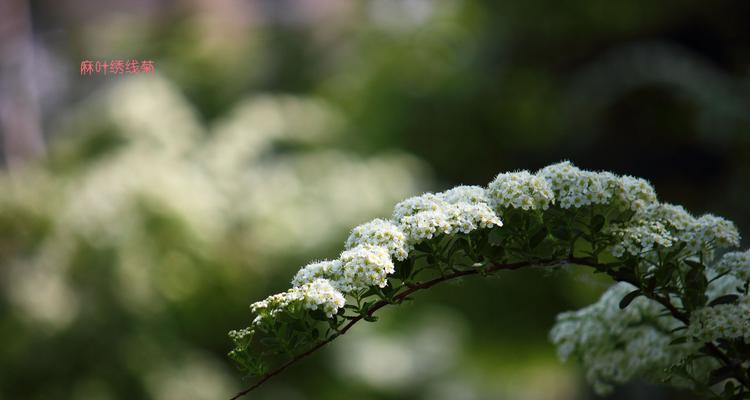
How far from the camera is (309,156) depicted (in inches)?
165

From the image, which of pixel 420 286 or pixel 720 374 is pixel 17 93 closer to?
pixel 420 286

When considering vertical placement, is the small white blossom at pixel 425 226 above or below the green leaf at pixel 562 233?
above

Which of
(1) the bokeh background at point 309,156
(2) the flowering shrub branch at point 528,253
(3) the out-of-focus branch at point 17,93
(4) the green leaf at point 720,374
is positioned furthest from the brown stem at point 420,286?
(3) the out-of-focus branch at point 17,93

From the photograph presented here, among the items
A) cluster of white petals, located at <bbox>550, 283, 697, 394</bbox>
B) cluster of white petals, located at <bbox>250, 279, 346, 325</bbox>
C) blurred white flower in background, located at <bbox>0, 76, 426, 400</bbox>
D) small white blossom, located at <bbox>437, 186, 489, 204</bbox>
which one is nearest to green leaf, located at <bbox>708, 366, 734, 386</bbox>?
cluster of white petals, located at <bbox>550, 283, 697, 394</bbox>

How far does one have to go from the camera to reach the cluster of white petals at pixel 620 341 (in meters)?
1.09

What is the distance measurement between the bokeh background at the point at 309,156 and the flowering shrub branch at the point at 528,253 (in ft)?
7.85

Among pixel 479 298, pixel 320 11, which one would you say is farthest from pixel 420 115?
pixel 320 11

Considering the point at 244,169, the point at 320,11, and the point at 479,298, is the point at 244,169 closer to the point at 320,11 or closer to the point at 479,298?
the point at 479,298

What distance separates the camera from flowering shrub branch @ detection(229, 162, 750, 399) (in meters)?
0.87

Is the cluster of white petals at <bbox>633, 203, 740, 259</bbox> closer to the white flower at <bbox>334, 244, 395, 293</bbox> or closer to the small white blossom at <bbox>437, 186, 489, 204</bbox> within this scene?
the small white blossom at <bbox>437, 186, 489, 204</bbox>

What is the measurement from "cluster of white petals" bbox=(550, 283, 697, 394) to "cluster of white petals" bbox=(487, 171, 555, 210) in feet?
1.01

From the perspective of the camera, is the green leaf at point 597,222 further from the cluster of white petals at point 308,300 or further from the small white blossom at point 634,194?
the cluster of white petals at point 308,300

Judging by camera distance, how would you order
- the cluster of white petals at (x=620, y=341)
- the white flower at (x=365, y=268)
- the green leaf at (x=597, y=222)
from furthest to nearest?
the cluster of white petals at (x=620, y=341) < the green leaf at (x=597, y=222) < the white flower at (x=365, y=268)

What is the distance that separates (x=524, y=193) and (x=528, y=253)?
0.08 meters
